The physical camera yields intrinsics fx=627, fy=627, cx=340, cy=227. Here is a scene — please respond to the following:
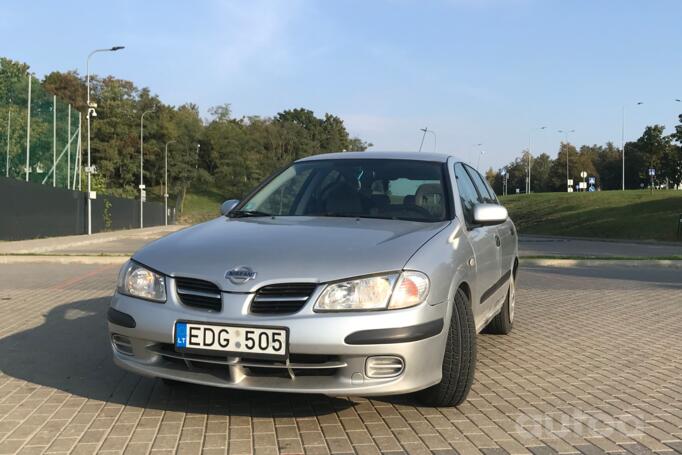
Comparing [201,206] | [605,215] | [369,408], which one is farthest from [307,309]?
[201,206]

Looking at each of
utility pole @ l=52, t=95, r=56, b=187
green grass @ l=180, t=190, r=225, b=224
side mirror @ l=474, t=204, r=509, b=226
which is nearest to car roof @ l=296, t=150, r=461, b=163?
side mirror @ l=474, t=204, r=509, b=226

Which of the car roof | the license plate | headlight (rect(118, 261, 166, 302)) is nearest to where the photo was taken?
the license plate

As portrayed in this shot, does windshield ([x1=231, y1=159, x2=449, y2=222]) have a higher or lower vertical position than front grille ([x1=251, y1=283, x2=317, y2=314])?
higher

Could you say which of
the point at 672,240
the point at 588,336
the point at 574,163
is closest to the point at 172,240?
the point at 588,336

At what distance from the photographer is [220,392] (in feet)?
13.3

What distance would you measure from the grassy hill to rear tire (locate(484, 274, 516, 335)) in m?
29.1

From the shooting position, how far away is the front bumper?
10.1 feet

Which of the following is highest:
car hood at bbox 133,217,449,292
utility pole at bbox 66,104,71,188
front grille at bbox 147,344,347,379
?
utility pole at bbox 66,104,71,188

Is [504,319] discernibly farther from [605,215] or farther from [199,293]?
[605,215]

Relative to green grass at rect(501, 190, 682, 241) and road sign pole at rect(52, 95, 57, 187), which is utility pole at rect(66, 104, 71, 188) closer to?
road sign pole at rect(52, 95, 57, 187)

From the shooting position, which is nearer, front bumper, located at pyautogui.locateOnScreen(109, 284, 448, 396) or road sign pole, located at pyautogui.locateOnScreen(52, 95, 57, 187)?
front bumper, located at pyautogui.locateOnScreen(109, 284, 448, 396)

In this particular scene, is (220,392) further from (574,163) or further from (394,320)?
(574,163)

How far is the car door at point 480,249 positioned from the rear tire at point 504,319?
91 centimetres

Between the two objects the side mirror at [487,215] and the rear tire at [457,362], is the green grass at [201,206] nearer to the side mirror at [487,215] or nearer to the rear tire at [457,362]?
the side mirror at [487,215]
